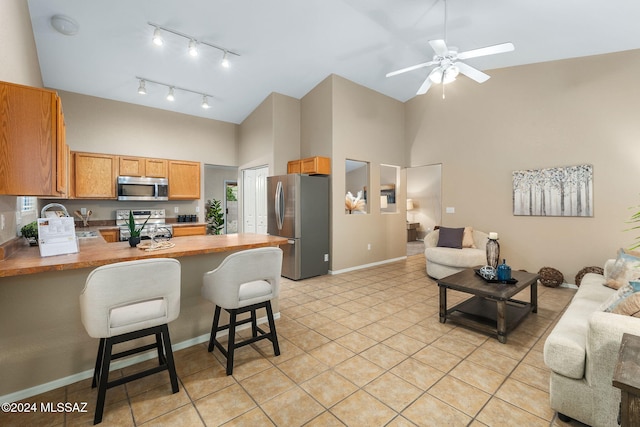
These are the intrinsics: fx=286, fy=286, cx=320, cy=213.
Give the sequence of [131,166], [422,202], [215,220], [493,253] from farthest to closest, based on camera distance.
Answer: [422,202] → [215,220] → [131,166] → [493,253]

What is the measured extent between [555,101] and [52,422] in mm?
6605

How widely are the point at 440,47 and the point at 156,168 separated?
522 cm

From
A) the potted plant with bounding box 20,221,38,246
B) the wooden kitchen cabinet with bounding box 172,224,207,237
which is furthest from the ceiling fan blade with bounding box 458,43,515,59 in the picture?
the wooden kitchen cabinet with bounding box 172,224,207,237

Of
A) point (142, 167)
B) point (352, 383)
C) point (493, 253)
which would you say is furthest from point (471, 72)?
point (142, 167)

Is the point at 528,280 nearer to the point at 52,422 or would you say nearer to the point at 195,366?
the point at 195,366

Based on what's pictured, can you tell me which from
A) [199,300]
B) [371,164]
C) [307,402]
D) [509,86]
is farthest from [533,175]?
[199,300]

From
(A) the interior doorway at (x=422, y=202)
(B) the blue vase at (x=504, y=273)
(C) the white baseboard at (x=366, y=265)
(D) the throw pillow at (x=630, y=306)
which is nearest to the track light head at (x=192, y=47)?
(C) the white baseboard at (x=366, y=265)

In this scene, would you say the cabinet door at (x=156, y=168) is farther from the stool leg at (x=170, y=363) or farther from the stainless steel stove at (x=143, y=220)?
the stool leg at (x=170, y=363)

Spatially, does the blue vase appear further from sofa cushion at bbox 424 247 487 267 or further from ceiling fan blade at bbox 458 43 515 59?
ceiling fan blade at bbox 458 43 515 59

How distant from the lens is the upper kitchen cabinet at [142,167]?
526 centimetres

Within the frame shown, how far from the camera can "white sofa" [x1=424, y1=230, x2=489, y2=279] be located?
14.9 ft

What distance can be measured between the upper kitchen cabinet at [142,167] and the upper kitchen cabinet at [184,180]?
16 cm

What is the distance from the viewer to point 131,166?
532cm

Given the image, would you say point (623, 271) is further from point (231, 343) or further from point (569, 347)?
point (231, 343)
